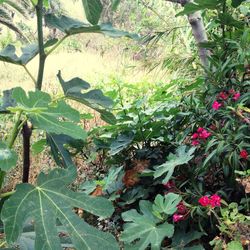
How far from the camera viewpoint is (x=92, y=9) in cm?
107

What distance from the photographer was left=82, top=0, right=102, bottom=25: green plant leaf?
1060mm

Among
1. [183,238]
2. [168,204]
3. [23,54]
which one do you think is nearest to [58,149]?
[23,54]

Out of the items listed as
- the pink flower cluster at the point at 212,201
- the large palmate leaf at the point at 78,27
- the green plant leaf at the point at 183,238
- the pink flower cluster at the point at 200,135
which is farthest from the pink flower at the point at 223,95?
the large palmate leaf at the point at 78,27

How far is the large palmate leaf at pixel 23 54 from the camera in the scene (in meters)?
1.13

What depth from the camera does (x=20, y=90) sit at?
2.91 ft

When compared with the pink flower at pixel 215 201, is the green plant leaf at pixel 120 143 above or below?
above

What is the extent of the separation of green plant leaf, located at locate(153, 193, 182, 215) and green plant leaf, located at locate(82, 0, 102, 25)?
77 cm

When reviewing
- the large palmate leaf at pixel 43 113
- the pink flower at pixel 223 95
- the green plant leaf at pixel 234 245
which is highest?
the large palmate leaf at pixel 43 113

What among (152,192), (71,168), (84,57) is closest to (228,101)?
(152,192)

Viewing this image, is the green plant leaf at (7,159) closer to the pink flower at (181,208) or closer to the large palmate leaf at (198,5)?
the pink flower at (181,208)

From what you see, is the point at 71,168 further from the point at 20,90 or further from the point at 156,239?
the point at 156,239

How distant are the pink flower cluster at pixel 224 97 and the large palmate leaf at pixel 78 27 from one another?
74 centimetres

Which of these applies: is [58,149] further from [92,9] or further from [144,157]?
[144,157]

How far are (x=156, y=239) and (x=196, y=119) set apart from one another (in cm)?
64
